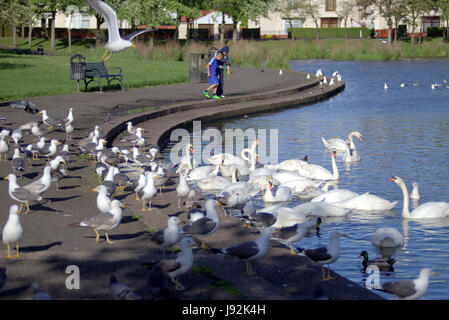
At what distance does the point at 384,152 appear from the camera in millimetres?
15734

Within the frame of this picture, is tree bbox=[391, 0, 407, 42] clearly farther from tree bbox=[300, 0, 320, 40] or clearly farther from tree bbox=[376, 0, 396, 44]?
tree bbox=[300, 0, 320, 40]

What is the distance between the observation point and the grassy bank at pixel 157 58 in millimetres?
25797

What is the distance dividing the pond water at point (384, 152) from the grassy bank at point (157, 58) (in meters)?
7.29

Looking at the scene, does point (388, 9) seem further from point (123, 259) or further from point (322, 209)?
point (123, 259)

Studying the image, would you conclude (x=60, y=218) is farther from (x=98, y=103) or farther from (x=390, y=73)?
(x=390, y=73)

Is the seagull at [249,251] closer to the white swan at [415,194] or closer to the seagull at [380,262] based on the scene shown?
the seagull at [380,262]

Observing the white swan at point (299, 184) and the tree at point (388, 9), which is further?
the tree at point (388, 9)

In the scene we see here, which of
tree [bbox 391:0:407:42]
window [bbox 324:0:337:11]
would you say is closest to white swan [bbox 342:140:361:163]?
tree [bbox 391:0:407:42]

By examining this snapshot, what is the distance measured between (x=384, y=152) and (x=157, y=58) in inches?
1115

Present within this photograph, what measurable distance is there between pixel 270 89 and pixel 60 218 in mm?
18592

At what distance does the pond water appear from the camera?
8461 mm

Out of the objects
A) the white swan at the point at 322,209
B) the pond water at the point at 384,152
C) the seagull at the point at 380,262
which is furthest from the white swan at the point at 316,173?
the seagull at the point at 380,262

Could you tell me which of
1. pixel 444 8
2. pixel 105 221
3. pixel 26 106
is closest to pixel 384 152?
pixel 26 106

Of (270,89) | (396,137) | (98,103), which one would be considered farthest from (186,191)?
(270,89)
